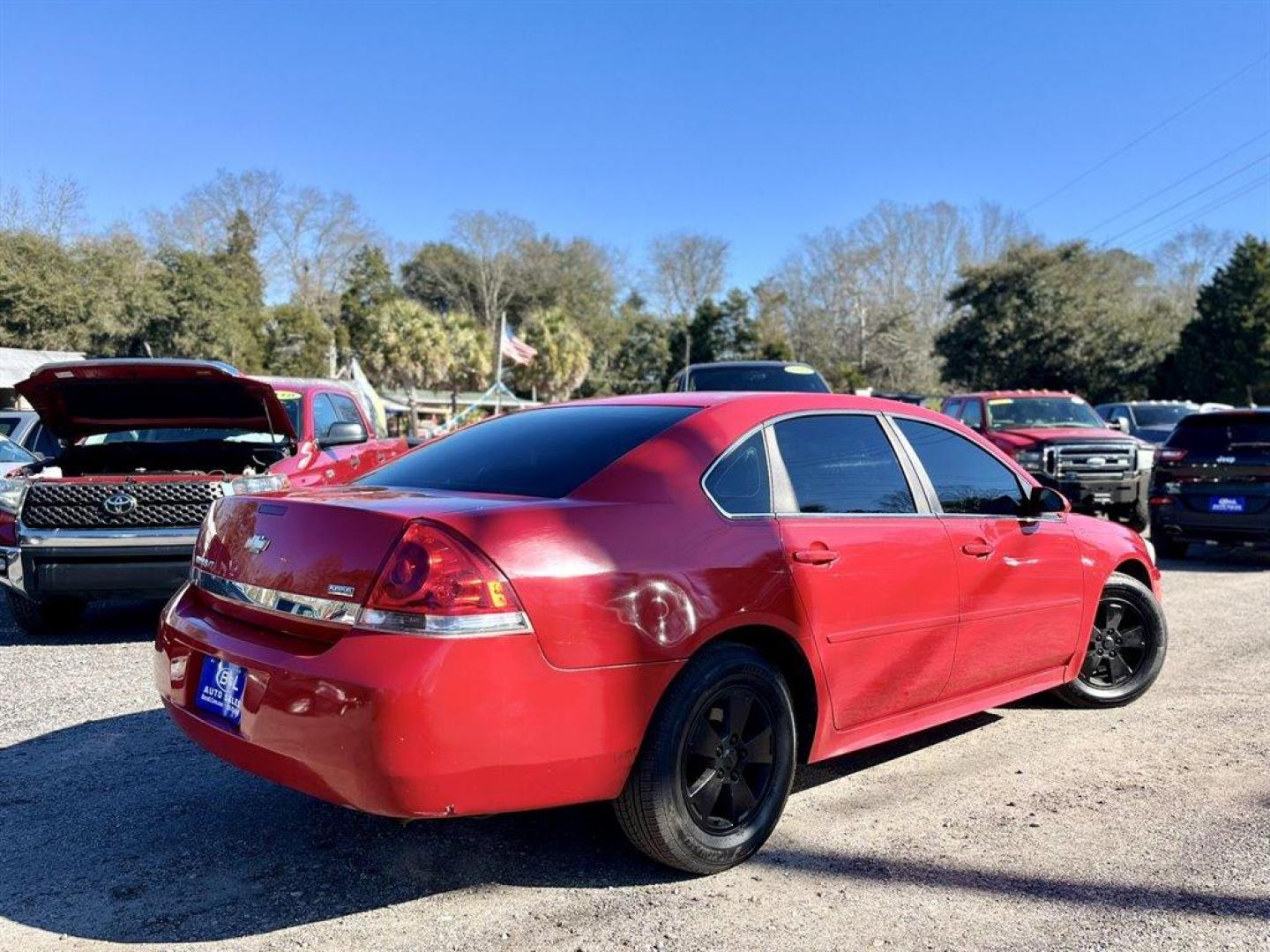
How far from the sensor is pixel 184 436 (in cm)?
795

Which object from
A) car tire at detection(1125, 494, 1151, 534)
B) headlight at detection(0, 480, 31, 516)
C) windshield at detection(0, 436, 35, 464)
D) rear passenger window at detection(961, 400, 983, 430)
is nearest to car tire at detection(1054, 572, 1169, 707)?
headlight at detection(0, 480, 31, 516)

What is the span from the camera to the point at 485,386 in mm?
55656

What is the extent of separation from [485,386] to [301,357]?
9968 millimetres

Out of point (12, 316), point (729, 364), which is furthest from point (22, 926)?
point (12, 316)

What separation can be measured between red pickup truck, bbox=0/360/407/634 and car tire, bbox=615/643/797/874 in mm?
3241

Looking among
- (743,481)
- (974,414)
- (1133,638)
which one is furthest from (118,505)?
(974,414)

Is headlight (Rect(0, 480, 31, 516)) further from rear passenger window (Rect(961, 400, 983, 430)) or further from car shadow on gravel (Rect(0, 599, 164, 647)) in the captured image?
rear passenger window (Rect(961, 400, 983, 430))

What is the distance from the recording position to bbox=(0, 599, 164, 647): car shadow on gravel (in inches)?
270

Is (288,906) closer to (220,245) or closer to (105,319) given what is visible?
(105,319)

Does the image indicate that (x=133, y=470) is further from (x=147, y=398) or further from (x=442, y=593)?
(x=442, y=593)

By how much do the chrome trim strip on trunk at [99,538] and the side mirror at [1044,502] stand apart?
16.4ft

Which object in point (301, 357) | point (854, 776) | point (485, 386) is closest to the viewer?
point (854, 776)

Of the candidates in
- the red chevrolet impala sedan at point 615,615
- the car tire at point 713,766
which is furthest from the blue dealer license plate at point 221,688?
the car tire at point 713,766

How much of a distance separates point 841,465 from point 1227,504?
26.8 ft
